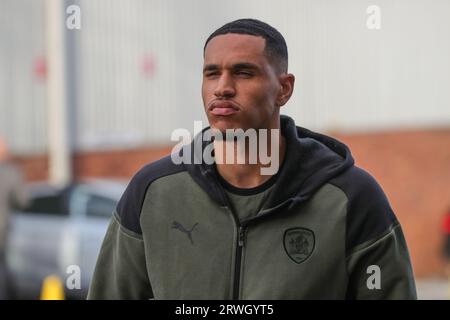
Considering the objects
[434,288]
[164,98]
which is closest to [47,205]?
[164,98]

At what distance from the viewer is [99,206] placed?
412 inches

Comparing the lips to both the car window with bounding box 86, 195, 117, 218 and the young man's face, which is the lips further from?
the car window with bounding box 86, 195, 117, 218

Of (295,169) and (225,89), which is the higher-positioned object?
(225,89)

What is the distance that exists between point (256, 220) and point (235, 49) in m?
0.45

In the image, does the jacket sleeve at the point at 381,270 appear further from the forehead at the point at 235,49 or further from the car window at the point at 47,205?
the car window at the point at 47,205

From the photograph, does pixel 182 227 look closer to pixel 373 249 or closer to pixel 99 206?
pixel 373 249

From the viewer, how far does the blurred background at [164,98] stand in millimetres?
10891

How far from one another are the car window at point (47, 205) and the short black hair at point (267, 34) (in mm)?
8426

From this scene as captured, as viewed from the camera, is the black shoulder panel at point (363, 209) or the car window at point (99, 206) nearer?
the black shoulder panel at point (363, 209)

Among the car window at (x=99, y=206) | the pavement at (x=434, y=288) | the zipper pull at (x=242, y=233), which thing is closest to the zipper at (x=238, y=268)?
the zipper pull at (x=242, y=233)

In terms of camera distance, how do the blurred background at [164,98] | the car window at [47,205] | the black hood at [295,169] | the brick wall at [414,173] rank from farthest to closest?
1. the brick wall at [414,173]
2. the blurred background at [164,98]
3. the car window at [47,205]
4. the black hood at [295,169]

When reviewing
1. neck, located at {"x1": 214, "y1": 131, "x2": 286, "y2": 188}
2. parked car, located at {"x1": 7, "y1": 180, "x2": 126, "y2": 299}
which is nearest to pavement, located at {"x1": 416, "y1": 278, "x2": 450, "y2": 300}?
parked car, located at {"x1": 7, "y1": 180, "x2": 126, "y2": 299}

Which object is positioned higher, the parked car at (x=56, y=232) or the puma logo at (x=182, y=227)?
the puma logo at (x=182, y=227)

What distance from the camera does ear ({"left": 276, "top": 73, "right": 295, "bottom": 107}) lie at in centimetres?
253
